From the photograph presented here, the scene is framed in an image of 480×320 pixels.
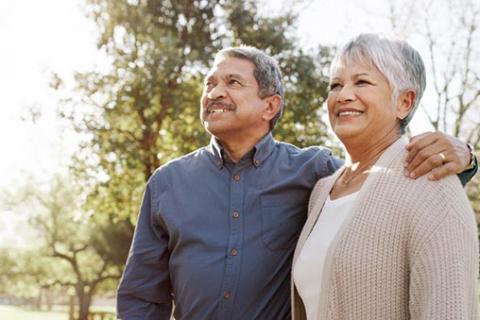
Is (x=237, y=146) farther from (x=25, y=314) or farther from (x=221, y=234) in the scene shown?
(x=25, y=314)

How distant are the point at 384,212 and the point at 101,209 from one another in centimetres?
1407

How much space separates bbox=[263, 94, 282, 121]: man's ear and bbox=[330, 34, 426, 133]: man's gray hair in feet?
2.86

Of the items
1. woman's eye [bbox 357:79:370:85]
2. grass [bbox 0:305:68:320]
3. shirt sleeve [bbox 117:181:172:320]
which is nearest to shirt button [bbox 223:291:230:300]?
shirt sleeve [bbox 117:181:172:320]

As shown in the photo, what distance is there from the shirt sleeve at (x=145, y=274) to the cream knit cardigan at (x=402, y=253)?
102 centimetres

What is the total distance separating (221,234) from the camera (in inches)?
121

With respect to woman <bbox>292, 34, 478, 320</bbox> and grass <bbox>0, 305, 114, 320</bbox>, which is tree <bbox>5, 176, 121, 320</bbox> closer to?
grass <bbox>0, 305, 114, 320</bbox>

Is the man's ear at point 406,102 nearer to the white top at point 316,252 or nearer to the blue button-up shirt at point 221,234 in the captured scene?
the white top at point 316,252

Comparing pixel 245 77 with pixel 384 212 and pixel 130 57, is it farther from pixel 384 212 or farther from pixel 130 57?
pixel 130 57

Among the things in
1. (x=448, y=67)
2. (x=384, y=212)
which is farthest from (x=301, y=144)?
(x=384, y=212)

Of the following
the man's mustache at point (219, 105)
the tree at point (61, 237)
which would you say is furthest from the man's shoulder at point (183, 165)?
the tree at point (61, 237)

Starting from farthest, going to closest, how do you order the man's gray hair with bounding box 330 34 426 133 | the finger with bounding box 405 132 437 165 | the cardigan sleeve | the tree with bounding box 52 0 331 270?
the tree with bounding box 52 0 331 270, the man's gray hair with bounding box 330 34 426 133, the finger with bounding box 405 132 437 165, the cardigan sleeve

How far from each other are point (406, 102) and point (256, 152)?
2.98 feet

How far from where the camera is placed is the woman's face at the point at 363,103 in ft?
8.25

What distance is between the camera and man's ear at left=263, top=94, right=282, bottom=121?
3383 mm
